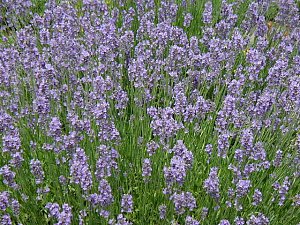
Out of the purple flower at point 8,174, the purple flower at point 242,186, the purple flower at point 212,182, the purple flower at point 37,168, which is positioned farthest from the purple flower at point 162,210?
the purple flower at point 8,174

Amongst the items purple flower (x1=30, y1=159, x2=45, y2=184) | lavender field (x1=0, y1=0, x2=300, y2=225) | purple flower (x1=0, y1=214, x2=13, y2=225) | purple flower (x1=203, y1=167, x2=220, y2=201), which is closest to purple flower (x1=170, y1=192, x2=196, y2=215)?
lavender field (x1=0, y1=0, x2=300, y2=225)

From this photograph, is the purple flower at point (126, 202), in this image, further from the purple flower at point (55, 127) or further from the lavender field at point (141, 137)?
the purple flower at point (55, 127)

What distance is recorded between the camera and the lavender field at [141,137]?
2.78 m

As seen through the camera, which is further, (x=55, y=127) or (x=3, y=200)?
(x=55, y=127)

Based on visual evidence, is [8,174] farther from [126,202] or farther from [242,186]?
[242,186]

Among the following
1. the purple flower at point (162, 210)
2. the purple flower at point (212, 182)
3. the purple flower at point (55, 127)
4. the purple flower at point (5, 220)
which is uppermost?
the purple flower at point (55, 127)

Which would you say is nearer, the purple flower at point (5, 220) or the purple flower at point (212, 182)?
the purple flower at point (5, 220)

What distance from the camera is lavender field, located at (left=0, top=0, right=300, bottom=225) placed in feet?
9.12

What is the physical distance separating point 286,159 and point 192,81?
982 mm

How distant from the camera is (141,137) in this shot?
130 inches

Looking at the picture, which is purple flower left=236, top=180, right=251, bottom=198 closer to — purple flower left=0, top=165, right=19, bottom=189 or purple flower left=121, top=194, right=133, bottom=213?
purple flower left=121, top=194, right=133, bottom=213

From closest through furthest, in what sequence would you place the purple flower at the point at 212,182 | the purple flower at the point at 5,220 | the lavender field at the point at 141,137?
1. the purple flower at the point at 5,220
2. the purple flower at the point at 212,182
3. the lavender field at the point at 141,137

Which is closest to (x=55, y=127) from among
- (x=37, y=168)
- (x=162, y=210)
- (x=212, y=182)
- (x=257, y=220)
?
(x=37, y=168)

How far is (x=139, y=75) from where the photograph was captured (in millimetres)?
3471
